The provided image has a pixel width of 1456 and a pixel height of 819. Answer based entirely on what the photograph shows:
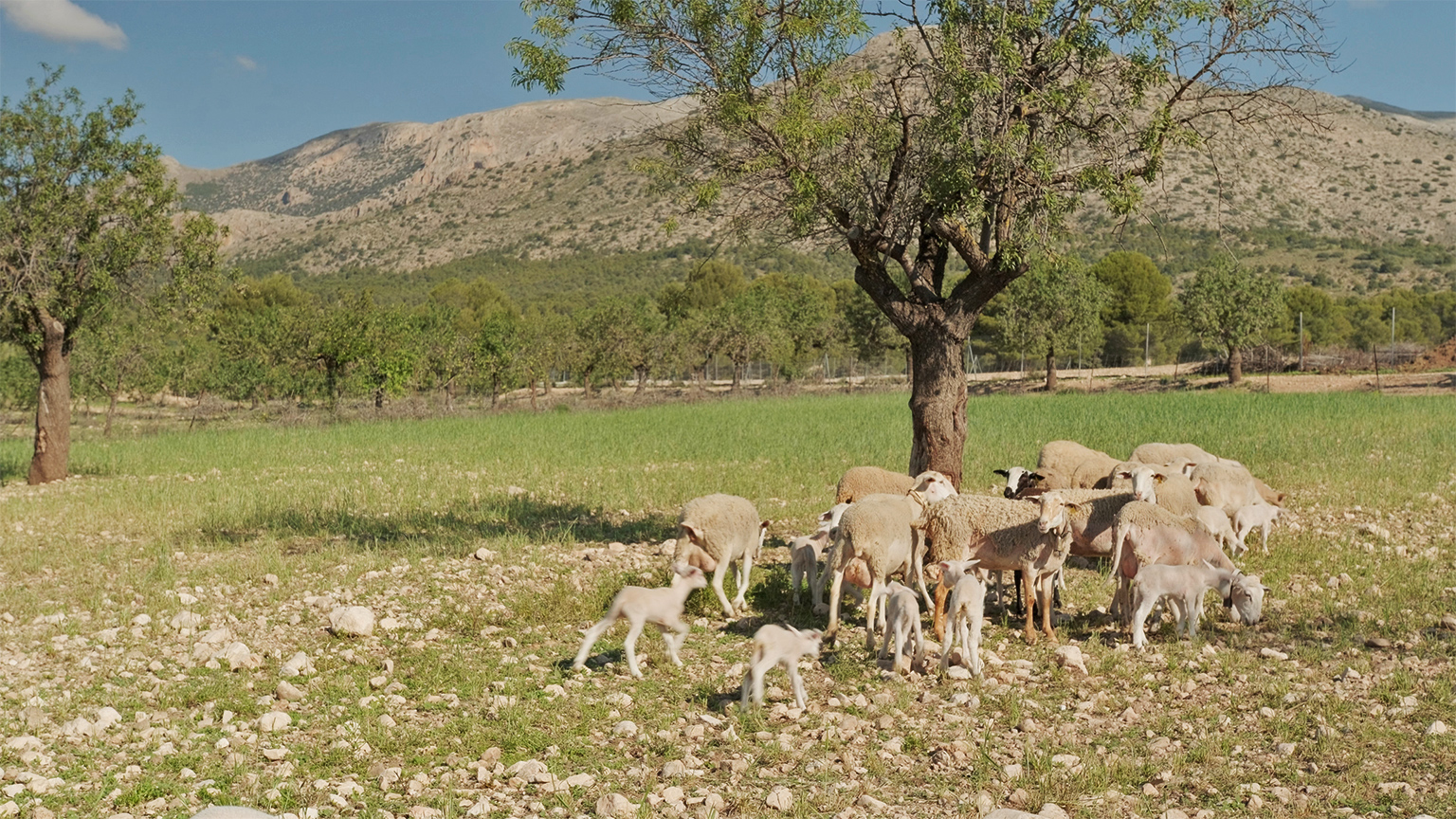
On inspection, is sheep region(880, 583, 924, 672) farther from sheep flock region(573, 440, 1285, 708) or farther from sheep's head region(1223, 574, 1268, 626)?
sheep's head region(1223, 574, 1268, 626)

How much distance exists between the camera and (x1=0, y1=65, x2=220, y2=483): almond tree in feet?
62.7

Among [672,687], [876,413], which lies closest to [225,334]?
[876,413]

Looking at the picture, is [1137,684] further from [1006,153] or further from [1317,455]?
[1317,455]

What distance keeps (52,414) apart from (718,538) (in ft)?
58.7

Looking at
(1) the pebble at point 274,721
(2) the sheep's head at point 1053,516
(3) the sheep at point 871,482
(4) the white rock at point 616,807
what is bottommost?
(4) the white rock at point 616,807

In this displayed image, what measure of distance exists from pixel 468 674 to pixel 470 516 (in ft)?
25.9

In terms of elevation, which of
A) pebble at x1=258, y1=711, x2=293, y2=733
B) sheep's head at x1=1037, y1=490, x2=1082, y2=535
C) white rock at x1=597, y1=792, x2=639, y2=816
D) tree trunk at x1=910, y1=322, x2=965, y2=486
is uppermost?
tree trunk at x1=910, y1=322, x2=965, y2=486

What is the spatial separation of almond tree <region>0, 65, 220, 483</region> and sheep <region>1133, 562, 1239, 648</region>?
767 inches

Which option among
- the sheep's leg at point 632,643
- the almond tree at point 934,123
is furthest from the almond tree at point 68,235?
the sheep's leg at point 632,643

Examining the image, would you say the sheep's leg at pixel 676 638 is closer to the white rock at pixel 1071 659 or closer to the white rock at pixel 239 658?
the white rock at pixel 1071 659

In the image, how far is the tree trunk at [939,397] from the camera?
12.7 m

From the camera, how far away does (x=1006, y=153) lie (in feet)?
36.2

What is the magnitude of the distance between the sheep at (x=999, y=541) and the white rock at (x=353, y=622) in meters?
5.06

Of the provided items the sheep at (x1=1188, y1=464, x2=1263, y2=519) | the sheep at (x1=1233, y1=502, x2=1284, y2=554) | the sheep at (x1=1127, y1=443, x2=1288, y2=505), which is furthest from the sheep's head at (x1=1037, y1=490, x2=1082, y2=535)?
the sheep at (x1=1127, y1=443, x2=1288, y2=505)
